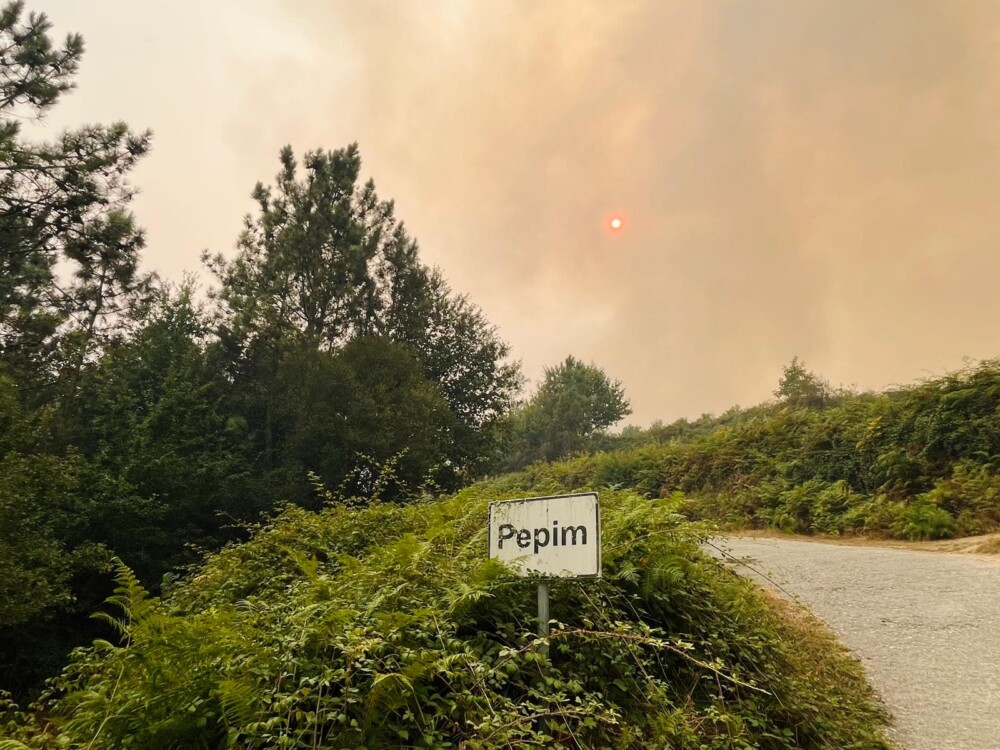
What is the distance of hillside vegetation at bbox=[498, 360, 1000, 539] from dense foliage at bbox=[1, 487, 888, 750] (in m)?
5.01

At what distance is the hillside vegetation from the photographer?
11844 mm

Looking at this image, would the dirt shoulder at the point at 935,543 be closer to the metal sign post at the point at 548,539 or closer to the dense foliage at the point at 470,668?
the dense foliage at the point at 470,668

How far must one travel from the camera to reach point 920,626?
6137mm

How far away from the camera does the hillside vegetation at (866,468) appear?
466 inches

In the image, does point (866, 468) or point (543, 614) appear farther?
point (866, 468)

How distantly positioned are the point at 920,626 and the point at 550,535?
511cm

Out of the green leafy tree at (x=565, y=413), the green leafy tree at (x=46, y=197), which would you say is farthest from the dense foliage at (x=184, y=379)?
the green leafy tree at (x=565, y=413)

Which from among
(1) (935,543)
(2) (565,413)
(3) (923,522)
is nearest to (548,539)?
(1) (935,543)

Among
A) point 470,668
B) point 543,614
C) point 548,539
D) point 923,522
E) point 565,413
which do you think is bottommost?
point 470,668

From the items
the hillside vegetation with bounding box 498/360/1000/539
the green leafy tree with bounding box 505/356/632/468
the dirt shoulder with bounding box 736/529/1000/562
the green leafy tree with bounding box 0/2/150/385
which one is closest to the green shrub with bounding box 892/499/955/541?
the hillside vegetation with bounding box 498/360/1000/539

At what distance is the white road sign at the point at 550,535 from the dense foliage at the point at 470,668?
16 cm

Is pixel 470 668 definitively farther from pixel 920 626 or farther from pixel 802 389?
pixel 802 389

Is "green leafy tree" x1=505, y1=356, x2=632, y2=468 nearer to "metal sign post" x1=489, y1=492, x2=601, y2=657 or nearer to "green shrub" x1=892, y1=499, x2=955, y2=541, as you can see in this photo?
"green shrub" x1=892, y1=499, x2=955, y2=541

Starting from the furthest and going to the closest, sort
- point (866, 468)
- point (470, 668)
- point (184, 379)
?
point (184, 379) → point (866, 468) → point (470, 668)
